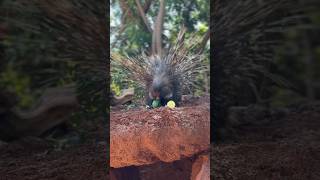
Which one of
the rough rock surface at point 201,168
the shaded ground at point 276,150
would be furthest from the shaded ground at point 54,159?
the shaded ground at point 276,150

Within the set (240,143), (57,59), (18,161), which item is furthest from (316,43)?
(18,161)

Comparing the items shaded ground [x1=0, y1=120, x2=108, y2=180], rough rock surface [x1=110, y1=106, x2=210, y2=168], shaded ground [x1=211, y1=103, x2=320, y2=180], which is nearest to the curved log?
shaded ground [x1=0, y1=120, x2=108, y2=180]

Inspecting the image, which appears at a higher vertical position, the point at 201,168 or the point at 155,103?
the point at 155,103

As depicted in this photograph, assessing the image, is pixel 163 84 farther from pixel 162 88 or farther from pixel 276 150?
pixel 276 150


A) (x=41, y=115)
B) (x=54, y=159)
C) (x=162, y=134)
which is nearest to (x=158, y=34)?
(x=162, y=134)

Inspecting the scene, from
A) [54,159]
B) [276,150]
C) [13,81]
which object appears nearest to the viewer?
[13,81]

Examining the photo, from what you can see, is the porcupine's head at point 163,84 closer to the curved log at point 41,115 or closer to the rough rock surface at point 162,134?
the rough rock surface at point 162,134

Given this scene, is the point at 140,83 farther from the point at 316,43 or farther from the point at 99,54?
the point at 316,43
